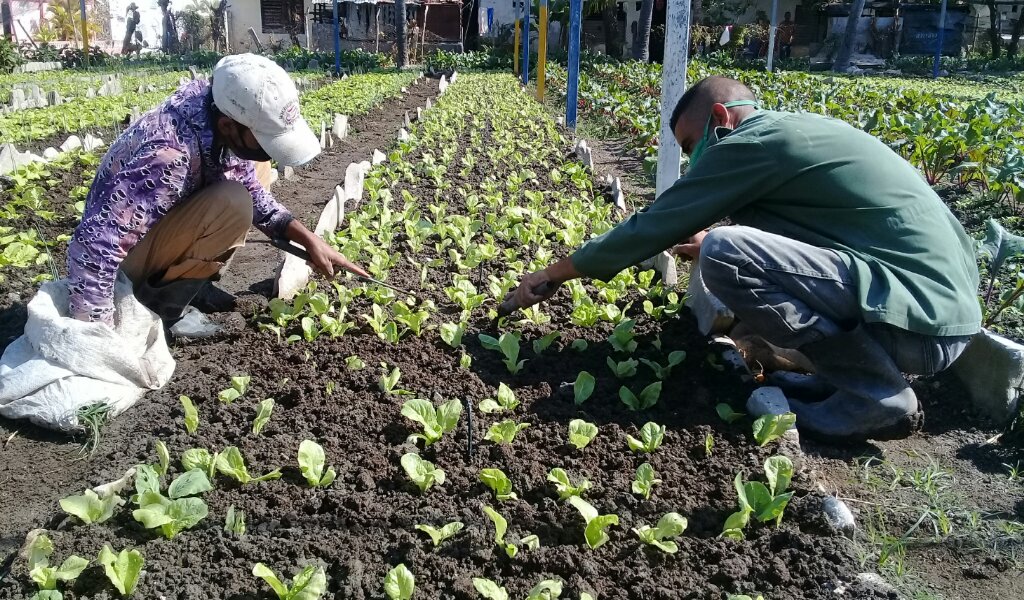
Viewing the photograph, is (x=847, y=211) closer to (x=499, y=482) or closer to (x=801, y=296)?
(x=801, y=296)

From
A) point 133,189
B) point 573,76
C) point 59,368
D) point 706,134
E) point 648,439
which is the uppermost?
point 573,76

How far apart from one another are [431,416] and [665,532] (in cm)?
86

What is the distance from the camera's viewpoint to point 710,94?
117 inches

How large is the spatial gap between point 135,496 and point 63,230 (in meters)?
3.40

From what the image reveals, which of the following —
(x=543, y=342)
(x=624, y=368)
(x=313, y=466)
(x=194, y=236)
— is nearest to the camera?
(x=313, y=466)

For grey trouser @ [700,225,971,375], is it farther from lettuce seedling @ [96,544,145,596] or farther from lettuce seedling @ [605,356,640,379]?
lettuce seedling @ [96,544,145,596]

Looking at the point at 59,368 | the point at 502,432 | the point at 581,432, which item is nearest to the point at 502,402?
the point at 502,432

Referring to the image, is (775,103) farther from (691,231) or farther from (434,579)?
(434,579)

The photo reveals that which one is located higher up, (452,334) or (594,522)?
(452,334)

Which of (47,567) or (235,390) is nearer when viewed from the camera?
(47,567)

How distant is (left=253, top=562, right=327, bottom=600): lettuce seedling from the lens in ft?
6.29

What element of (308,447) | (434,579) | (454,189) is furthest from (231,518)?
(454,189)

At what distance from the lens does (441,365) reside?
125 inches

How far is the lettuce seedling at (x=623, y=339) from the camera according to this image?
3305 mm
